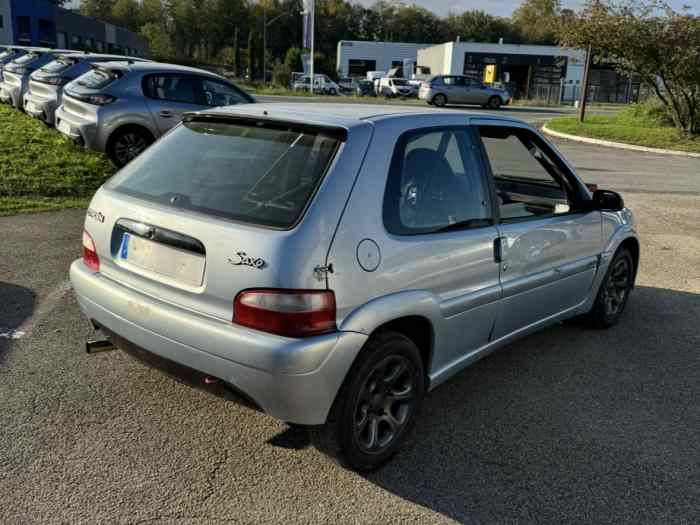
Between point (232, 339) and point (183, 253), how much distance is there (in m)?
0.49

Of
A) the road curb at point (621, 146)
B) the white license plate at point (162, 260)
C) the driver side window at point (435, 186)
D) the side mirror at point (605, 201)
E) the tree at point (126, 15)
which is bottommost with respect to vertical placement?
the road curb at point (621, 146)

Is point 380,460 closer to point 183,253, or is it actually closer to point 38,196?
point 183,253

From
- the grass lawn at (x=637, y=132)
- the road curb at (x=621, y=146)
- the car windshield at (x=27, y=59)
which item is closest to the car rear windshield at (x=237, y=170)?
the car windshield at (x=27, y=59)

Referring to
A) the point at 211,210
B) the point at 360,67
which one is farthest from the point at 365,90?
the point at 211,210

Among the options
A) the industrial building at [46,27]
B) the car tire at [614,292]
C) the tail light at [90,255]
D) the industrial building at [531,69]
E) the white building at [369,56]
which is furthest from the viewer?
the white building at [369,56]

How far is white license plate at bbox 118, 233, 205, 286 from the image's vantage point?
2.94 m

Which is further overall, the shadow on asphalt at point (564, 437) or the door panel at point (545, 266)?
the door panel at point (545, 266)

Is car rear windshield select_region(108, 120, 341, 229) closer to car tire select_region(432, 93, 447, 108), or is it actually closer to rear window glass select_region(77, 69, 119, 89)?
rear window glass select_region(77, 69, 119, 89)

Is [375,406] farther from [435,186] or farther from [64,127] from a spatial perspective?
[64,127]

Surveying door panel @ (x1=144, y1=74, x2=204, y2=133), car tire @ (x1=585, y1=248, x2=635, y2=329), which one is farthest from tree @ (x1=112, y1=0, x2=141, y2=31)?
car tire @ (x1=585, y1=248, x2=635, y2=329)

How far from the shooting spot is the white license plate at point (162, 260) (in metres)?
2.94

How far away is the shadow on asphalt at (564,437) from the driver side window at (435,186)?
1115mm

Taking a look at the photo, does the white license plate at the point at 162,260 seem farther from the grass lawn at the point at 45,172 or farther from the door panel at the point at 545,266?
the grass lawn at the point at 45,172

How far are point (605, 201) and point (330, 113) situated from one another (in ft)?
7.49
